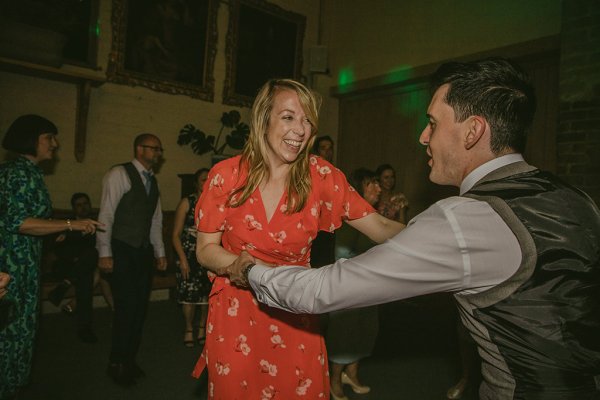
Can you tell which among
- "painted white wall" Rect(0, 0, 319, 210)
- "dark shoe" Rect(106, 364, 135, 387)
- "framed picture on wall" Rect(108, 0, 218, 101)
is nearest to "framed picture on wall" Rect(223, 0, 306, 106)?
"painted white wall" Rect(0, 0, 319, 210)

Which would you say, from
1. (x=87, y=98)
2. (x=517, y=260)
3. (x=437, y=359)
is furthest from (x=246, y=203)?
(x=87, y=98)

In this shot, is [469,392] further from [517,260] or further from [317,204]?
[517,260]

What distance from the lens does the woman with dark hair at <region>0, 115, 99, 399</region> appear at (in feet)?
8.76

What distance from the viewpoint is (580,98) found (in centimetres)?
367

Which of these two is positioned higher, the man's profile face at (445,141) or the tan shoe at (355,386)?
the man's profile face at (445,141)

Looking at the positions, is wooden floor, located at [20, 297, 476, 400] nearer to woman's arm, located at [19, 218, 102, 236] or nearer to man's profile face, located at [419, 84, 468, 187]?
woman's arm, located at [19, 218, 102, 236]

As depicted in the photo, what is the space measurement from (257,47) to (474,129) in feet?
22.2

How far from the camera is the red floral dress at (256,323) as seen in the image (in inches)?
65.1

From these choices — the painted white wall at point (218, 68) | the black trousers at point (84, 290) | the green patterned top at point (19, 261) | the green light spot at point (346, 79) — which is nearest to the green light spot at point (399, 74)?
the painted white wall at point (218, 68)

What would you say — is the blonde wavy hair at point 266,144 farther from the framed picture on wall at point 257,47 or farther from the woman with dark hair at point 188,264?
the framed picture on wall at point 257,47

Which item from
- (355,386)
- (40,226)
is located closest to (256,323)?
(40,226)

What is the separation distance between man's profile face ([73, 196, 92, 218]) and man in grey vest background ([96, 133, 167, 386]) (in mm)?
1950

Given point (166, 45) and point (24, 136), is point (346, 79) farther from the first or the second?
point (24, 136)

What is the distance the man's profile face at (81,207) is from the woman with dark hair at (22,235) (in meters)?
2.48
